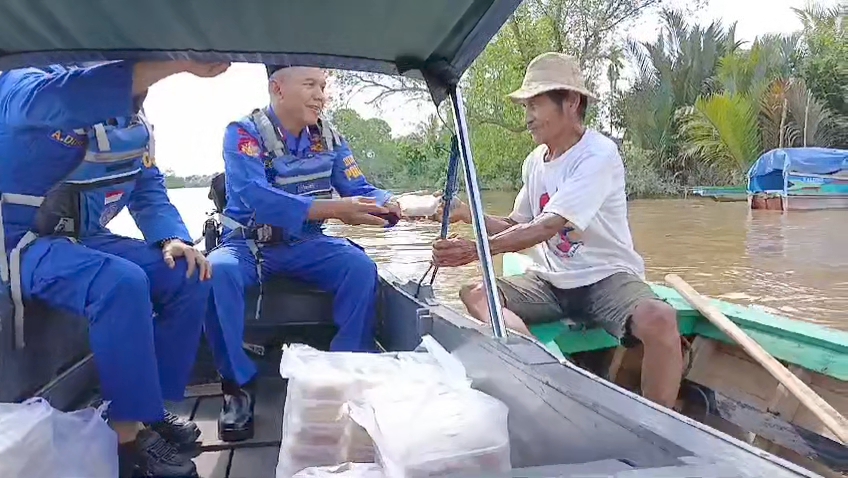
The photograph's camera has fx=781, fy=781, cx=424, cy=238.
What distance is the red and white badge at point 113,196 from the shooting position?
2.07 m

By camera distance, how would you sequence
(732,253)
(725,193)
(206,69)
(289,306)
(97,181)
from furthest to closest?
(725,193) → (732,253) → (289,306) → (97,181) → (206,69)

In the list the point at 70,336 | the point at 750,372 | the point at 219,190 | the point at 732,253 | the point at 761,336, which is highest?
the point at 219,190

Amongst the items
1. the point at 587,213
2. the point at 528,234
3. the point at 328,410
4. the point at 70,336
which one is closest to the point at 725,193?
the point at 587,213

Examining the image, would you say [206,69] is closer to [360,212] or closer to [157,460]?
[360,212]

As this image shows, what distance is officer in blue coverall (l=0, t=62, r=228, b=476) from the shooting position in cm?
172

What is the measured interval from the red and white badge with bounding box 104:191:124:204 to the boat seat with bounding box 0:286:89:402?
32cm

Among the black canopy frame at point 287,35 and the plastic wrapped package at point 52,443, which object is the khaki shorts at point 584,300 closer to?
the black canopy frame at point 287,35

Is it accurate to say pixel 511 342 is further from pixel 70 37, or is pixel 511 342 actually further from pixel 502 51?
pixel 502 51

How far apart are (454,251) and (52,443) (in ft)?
4.29

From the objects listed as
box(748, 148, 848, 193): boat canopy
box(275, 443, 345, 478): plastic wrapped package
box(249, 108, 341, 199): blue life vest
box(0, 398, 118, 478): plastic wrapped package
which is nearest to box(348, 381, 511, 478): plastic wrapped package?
box(275, 443, 345, 478): plastic wrapped package

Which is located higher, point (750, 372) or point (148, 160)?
point (148, 160)

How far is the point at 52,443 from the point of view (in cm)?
132

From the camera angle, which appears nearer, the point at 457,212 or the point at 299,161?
the point at 457,212

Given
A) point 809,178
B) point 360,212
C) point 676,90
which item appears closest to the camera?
point 360,212
